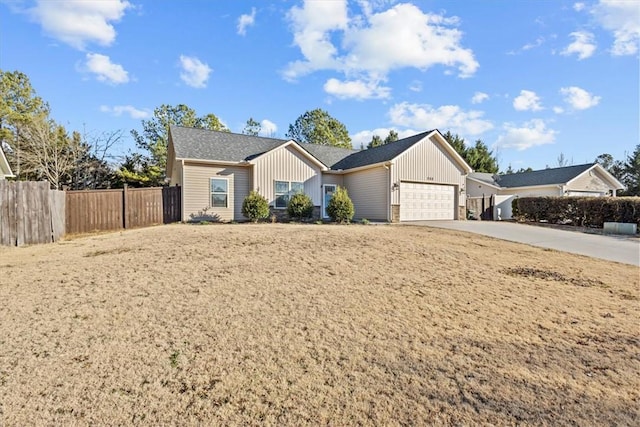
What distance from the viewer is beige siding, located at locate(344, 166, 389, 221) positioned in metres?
16.7

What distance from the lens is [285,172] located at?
53.7 ft

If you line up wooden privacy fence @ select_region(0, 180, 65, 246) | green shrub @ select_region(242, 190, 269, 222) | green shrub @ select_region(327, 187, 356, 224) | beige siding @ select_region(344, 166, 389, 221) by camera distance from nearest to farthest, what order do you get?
wooden privacy fence @ select_region(0, 180, 65, 246) < green shrub @ select_region(242, 190, 269, 222) < green shrub @ select_region(327, 187, 356, 224) < beige siding @ select_region(344, 166, 389, 221)

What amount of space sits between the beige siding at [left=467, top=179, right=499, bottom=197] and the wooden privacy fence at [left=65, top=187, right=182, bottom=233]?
2421cm

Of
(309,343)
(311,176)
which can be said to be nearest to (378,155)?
(311,176)

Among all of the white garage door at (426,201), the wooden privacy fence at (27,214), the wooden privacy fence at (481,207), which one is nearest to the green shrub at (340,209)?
the white garage door at (426,201)

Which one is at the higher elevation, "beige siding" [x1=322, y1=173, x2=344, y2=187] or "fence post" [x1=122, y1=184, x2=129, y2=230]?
"beige siding" [x1=322, y1=173, x2=344, y2=187]

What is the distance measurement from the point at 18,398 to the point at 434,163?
1839 cm

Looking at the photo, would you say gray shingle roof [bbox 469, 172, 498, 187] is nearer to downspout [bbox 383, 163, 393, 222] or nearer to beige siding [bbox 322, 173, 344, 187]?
beige siding [bbox 322, 173, 344, 187]

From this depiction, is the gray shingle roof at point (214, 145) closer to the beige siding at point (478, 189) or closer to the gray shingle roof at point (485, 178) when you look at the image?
the beige siding at point (478, 189)

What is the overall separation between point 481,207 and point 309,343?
2101cm

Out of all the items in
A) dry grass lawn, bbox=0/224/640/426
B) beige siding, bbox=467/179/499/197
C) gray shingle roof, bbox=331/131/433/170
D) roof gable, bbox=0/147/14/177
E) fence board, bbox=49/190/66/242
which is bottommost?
dry grass lawn, bbox=0/224/640/426

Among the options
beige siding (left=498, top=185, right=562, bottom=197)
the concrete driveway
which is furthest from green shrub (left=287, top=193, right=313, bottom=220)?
beige siding (left=498, top=185, right=562, bottom=197)

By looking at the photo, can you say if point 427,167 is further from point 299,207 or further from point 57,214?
point 57,214

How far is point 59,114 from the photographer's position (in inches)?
909
